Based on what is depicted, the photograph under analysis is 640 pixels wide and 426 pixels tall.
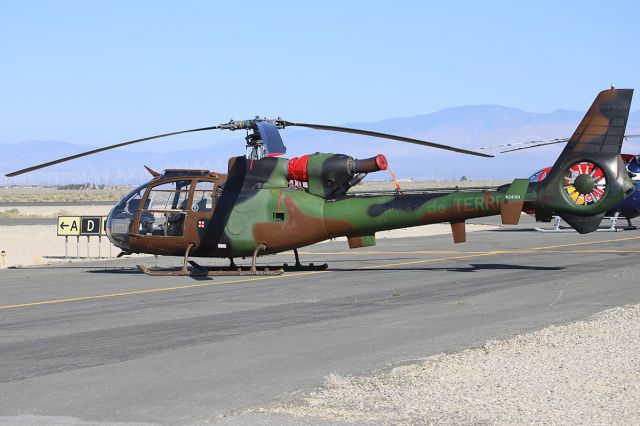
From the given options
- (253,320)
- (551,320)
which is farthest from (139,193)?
(551,320)

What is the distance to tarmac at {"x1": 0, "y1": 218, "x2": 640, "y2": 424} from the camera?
9844mm

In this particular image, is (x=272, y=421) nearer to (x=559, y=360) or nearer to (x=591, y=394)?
(x=591, y=394)

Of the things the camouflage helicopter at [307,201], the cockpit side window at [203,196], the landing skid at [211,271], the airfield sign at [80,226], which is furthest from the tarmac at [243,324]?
the airfield sign at [80,226]

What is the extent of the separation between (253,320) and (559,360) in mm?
5709

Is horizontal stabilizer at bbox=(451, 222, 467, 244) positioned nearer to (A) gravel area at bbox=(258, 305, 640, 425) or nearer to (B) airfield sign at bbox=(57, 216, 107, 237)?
(A) gravel area at bbox=(258, 305, 640, 425)

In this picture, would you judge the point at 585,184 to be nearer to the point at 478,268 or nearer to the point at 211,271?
the point at 478,268

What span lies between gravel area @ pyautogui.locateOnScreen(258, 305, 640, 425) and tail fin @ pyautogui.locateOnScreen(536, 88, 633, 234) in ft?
29.9

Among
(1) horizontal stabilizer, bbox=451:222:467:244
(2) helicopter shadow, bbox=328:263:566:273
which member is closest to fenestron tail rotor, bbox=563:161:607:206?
(1) horizontal stabilizer, bbox=451:222:467:244

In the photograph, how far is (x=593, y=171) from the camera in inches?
843

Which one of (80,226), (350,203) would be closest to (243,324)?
(350,203)

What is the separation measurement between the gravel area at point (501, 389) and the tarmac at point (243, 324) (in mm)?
590

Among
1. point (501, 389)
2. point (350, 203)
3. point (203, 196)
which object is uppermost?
point (203, 196)

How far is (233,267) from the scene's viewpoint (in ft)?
79.3

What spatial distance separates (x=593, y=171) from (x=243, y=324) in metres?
9.90
